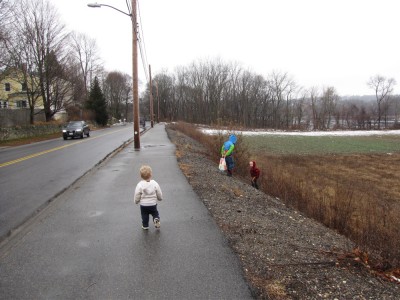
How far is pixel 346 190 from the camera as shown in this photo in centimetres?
1119

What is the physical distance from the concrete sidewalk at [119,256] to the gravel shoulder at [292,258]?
246 mm

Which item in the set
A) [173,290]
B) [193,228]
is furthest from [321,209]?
[173,290]

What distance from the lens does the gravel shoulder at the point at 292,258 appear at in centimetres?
362

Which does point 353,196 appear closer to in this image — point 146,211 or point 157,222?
point 157,222

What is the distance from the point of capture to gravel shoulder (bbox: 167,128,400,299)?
11.9 feet

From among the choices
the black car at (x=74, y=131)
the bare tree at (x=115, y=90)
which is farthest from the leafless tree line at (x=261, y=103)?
the black car at (x=74, y=131)

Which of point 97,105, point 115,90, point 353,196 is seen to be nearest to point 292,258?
point 353,196

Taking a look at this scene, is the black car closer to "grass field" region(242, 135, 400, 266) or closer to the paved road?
the paved road

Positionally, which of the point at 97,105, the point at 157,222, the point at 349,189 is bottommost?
the point at 349,189

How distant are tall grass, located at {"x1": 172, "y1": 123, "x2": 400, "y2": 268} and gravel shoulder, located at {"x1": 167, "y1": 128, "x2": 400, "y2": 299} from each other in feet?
1.81

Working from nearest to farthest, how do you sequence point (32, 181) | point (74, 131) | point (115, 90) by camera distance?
point (32, 181)
point (74, 131)
point (115, 90)

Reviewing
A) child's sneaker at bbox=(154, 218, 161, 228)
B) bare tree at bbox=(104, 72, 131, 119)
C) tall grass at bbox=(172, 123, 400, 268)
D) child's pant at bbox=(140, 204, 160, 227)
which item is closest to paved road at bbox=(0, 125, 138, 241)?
child's pant at bbox=(140, 204, 160, 227)

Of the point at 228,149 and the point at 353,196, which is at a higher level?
the point at 228,149

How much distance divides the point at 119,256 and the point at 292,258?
246 cm
